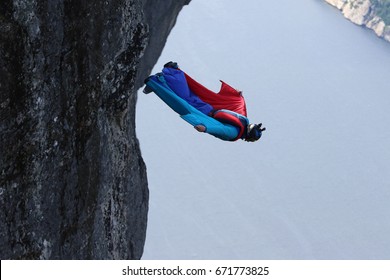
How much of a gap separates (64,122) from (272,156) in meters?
43.6

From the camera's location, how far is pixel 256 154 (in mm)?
50719

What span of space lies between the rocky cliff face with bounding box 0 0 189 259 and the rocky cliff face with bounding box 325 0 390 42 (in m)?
77.6

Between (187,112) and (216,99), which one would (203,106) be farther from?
(187,112)

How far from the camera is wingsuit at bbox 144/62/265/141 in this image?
11023mm

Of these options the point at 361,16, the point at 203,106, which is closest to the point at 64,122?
the point at 203,106

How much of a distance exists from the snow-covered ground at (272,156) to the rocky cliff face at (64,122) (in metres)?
33.7

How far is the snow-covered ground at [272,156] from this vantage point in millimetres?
44469

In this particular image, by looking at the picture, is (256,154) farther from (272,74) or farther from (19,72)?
(19,72)

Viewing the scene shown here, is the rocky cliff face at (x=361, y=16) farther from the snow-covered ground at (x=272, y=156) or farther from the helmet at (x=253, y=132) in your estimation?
the helmet at (x=253, y=132)

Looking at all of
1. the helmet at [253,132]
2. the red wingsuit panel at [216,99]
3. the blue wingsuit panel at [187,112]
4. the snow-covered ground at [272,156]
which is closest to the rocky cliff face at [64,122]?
the blue wingsuit panel at [187,112]

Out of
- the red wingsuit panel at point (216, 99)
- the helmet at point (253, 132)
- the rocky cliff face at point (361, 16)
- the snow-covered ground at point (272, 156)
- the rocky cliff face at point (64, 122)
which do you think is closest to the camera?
the rocky cliff face at point (64, 122)

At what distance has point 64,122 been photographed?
752cm

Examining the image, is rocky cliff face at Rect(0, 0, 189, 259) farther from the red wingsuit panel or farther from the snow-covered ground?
the snow-covered ground

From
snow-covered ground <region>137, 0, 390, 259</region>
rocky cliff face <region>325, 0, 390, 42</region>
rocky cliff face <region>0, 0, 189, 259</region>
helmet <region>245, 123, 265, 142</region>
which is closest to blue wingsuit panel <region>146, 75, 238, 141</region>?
helmet <region>245, 123, 265, 142</region>
